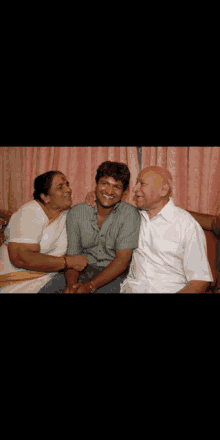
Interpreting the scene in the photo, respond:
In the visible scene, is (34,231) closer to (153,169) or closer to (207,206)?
(153,169)

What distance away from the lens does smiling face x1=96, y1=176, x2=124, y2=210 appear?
2238mm

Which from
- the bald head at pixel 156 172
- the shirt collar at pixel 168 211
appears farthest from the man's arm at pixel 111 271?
the bald head at pixel 156 172

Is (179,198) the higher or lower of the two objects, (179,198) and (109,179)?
the lower

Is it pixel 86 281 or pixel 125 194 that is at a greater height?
pixel 125 194

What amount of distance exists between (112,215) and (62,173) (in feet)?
1.62

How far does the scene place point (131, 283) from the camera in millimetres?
2248

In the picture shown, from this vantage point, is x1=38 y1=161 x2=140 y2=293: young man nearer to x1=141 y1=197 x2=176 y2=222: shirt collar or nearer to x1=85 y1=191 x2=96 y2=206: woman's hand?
x1=85 y1=191 x2=96 y2=206: woman's hand

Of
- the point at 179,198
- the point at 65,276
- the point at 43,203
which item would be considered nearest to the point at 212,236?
the point at 179,198

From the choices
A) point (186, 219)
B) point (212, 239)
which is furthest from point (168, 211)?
point (212, 239)

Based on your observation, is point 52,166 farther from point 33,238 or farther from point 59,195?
point 33,238

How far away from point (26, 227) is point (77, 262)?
0.47 meters

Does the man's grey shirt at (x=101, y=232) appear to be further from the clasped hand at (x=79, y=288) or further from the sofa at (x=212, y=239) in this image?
the sofa at (x=212, y=239)

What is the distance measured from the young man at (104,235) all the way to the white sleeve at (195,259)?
0.39 metres

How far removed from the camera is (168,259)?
2246 mm
